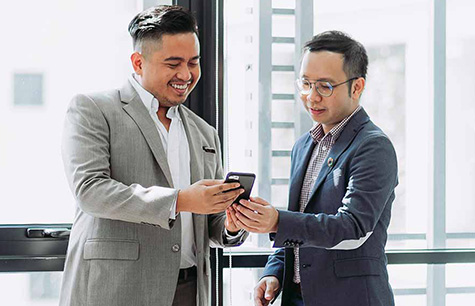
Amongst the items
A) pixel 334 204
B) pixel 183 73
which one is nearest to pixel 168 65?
pixel 183 73

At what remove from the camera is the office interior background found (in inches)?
103

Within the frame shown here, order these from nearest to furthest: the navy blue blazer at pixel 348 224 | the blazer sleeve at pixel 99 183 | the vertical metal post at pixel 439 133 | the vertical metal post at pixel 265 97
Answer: the blazer sleeve at pixel 99 183 → the navy blue blazer at pixel 348 224 → the vertical metal post at pixel 265 97 → the vertical metal post at pixel 439 133

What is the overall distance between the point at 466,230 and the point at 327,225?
45.0 inches

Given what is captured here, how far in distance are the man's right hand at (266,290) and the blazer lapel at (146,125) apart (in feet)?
1.64

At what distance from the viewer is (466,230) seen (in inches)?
113

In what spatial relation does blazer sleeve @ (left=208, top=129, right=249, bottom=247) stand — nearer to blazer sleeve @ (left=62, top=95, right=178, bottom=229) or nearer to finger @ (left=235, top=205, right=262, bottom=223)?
finger @ (left=235, top=205, right=262, bottom=223)

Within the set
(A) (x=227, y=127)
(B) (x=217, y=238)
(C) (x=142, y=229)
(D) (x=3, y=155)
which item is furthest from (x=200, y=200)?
(D) (x=3, y=155)

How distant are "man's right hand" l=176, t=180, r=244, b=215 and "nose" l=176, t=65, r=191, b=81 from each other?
38 cm

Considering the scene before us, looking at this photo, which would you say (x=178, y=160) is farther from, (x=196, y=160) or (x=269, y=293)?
(x=269, y=293)

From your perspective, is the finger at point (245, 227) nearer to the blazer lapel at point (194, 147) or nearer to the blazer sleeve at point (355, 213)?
the blazer sleeve at point (355, 213)

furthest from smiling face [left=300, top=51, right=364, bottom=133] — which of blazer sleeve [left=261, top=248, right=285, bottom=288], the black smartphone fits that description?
blazer sleeve [left=261, top=248, right=285, bottom=288]

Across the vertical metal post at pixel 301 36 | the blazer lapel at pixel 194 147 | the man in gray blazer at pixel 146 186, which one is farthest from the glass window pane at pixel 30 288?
the vertical metal post at pixel 301 36

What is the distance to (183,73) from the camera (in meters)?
2.13

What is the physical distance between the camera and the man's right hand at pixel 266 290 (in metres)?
2.22
